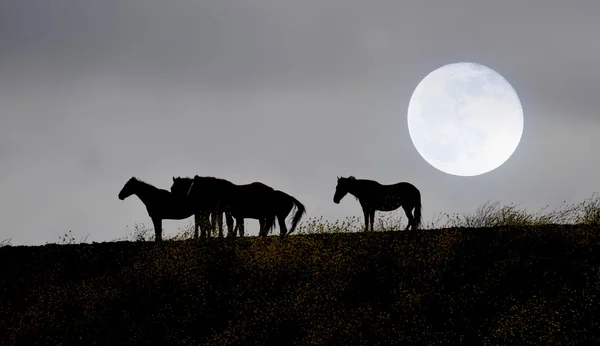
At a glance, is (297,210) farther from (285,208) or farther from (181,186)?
(181,186)

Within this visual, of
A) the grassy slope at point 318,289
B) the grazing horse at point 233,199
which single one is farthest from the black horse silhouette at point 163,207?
the grassy slope at point 318,289

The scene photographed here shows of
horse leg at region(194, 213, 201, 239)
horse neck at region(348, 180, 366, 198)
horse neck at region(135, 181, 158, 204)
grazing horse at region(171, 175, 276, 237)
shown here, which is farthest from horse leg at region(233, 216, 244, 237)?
horse neck at region(348, 180, 366, 198)

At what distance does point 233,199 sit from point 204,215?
1.10 meters

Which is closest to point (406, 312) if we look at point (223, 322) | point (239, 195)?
point (223, 322)

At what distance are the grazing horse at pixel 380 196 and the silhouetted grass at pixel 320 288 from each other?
3672 mm

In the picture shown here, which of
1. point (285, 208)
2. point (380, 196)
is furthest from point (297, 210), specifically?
point (380, 196)

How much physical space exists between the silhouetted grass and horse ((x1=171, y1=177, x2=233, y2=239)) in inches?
48.2

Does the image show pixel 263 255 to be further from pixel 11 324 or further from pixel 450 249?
pixel 11 324

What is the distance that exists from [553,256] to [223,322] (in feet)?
29.5

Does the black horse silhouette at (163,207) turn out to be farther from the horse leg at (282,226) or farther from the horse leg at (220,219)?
the horse leg at (282,226)

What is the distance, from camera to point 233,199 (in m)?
26.1

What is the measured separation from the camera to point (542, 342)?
54.2 ft

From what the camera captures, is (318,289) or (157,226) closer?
(318,289)

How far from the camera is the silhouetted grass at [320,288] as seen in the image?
1767 cm
